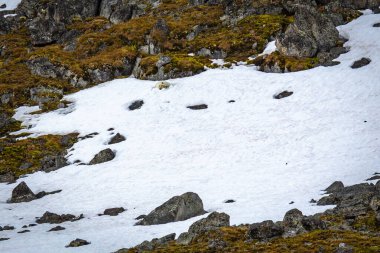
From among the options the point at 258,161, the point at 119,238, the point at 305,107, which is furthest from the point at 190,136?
the point at 119,238

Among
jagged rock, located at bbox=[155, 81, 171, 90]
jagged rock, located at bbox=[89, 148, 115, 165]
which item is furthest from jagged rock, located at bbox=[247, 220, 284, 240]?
jagged rock, located at bbox=[155, 81, 171, 90]

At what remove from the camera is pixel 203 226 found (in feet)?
78.1

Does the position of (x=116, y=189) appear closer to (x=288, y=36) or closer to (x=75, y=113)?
(x=75, y=113)

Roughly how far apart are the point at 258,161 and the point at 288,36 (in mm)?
33789

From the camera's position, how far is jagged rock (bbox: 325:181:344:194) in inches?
1208

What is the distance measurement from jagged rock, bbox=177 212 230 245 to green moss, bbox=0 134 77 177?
32.6m

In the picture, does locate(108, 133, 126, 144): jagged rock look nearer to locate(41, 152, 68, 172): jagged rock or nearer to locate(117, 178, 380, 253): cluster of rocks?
locate(41, 152, 68, 172): jagged rock

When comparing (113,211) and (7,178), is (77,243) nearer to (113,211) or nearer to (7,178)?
(113,211)

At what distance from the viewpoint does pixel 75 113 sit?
211 feet

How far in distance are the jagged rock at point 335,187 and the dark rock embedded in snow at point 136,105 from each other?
36.4 metres

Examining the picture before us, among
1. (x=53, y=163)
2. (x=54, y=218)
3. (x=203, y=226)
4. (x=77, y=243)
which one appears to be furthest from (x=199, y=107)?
(x=203, y=226)

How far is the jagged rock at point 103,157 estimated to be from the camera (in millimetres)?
48884

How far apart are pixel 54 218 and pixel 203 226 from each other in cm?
1678

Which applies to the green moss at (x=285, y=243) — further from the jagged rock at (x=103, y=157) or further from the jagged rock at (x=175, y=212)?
the jagged rock at (x=103, y=157)
